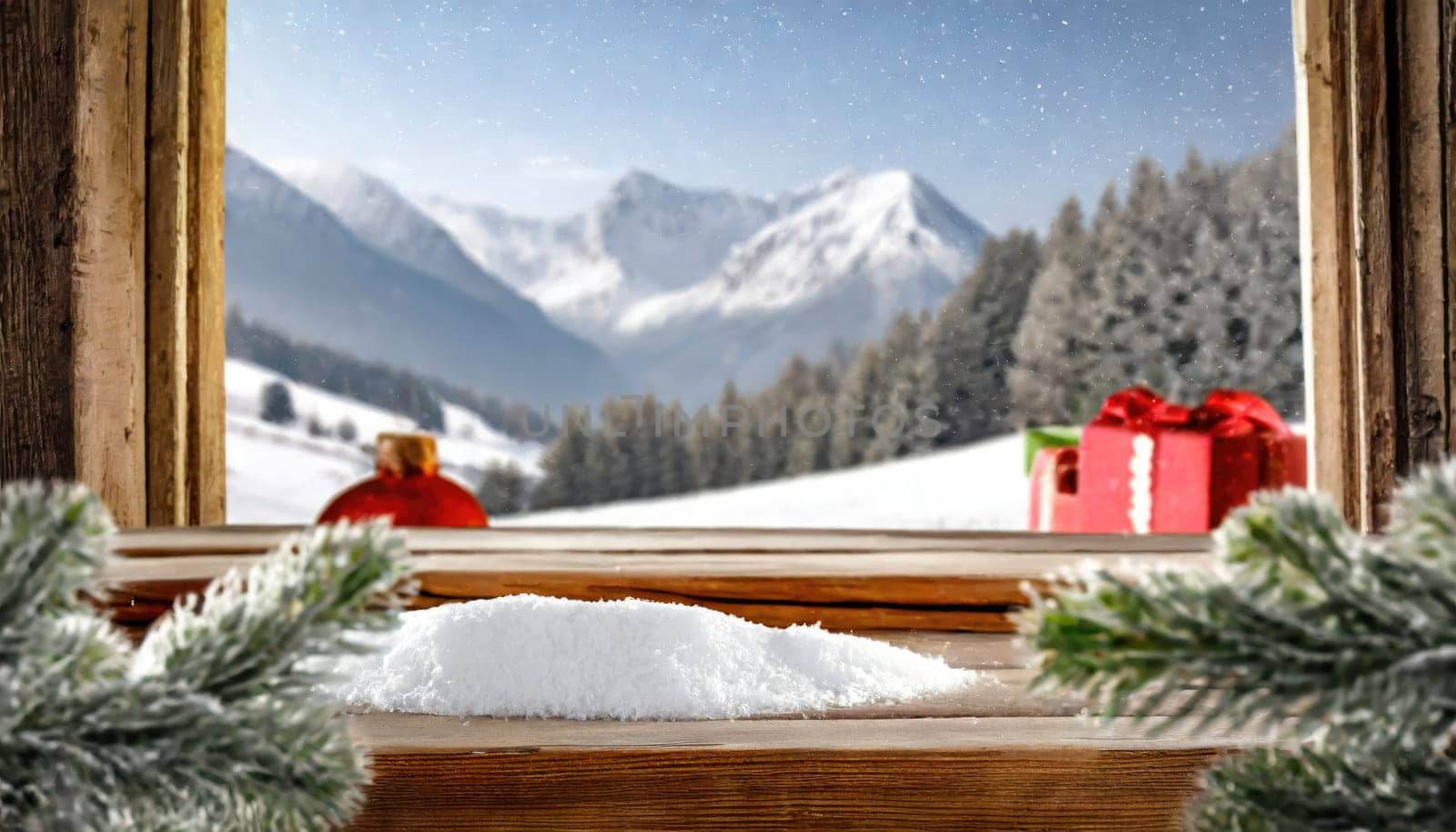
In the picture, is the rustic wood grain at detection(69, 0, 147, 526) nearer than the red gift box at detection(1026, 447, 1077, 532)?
Yes

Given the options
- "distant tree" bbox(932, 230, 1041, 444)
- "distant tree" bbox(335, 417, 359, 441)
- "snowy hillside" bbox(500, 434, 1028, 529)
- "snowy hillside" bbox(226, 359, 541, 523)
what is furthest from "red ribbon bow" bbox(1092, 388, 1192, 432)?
"distant tree" bbox(335, 417, 359, 441)

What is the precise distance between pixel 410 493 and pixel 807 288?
5.04 metres

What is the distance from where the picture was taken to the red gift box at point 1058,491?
3.19m

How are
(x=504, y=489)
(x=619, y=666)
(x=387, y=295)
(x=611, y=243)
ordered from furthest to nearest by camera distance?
1. (x=611, y=243)
2. (x=387, y=295)
3. (x=504, y=489)
4. (x=619, y=666)

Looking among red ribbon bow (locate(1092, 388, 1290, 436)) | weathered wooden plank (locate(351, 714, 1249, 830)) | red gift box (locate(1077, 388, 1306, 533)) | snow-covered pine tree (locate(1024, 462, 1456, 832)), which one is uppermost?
red ribbon bow (locate(1092, 388, 1290, 436))

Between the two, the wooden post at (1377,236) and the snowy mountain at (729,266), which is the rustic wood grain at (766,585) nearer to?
the wooden post at (1377,236)

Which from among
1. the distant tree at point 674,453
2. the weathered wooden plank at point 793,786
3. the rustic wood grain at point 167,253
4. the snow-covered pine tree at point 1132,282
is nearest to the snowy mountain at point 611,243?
the distant tree at point 674,453

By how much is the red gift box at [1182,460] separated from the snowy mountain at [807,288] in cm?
396

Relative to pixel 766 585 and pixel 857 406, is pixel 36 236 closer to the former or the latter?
pixel 766 585

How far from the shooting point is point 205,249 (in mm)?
1778

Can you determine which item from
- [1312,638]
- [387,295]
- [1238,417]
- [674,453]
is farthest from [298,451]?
[1312,638]

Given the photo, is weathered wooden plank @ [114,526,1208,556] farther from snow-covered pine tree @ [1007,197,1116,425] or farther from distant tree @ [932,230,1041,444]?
snow-covered pine tree @ [1007,197,1116,425]

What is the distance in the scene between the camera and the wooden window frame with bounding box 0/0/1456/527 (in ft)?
4.87

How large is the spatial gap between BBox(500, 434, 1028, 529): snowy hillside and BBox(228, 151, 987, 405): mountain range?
2.37ft
